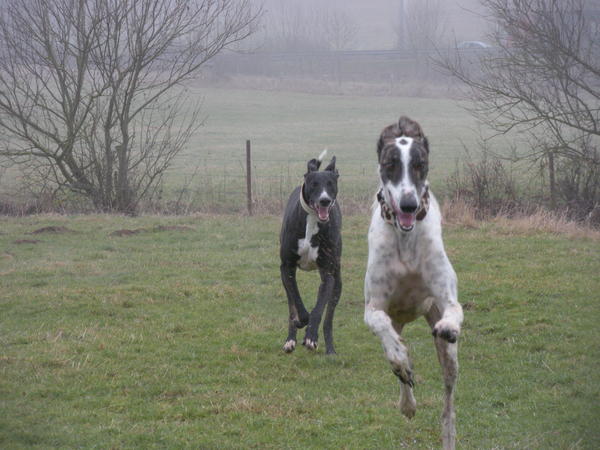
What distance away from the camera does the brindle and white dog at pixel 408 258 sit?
4148 mm

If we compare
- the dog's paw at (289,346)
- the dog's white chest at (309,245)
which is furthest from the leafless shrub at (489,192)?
the dog's paw at (289,346)

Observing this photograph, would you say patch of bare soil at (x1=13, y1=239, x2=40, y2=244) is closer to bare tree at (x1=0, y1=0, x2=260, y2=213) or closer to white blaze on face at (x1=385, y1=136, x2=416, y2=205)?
bare tree at (x1=0, y1=0, x2=260, y2=213)

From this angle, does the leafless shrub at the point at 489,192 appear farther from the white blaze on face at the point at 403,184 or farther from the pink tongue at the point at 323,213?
the white blaze on face at the point at 403,184

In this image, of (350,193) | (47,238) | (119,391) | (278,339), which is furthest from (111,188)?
(119,391)

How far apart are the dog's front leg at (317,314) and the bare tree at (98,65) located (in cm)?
882

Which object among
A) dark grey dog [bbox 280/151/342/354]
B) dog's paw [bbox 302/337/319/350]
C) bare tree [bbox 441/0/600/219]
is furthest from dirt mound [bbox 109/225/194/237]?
dog's paw [bbox 302/337/319/350]

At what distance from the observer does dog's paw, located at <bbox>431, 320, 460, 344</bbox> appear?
12.9ft

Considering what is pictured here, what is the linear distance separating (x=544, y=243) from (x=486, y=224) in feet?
5.37

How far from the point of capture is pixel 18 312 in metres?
8.30

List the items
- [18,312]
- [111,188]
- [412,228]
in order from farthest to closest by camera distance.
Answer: [111,188] → [18,312] → [412,228]

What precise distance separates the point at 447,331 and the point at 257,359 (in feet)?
10.0

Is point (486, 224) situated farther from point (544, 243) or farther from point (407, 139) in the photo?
point (407, 139)

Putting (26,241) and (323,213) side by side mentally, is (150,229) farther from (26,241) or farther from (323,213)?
(323,213)

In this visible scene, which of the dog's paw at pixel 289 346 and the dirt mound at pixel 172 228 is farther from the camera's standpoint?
the dirt mound at pixel 172 228
